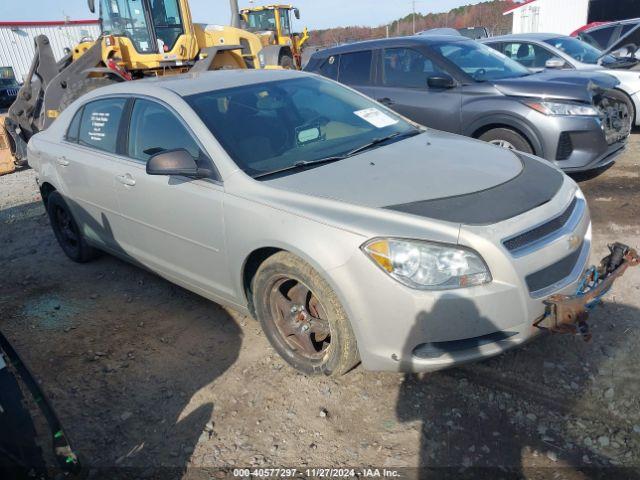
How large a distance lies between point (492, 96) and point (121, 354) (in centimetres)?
448

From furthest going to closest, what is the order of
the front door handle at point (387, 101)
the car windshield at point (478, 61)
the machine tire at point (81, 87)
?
the machine tire at point (81, 87)
the front door handle at point (387, 101)
the car windshield at point (478, 61)

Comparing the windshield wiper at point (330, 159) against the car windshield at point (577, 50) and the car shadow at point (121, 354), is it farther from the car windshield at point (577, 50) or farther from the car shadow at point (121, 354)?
the car windshield at point (577, 50)

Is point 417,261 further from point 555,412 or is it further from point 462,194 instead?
point 555,412

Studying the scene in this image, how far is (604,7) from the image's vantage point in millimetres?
22719

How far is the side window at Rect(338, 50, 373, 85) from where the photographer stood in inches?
263

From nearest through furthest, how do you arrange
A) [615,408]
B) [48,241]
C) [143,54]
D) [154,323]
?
1. [615,408]
2. [154,323]
3. [48,241]
4. [143,54]

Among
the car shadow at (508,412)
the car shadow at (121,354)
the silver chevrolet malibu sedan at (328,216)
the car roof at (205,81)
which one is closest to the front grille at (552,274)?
the silver chevrolet malibu sedan at (328,216)

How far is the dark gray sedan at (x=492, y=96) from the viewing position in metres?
5.33

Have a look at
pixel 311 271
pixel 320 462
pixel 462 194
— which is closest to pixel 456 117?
pixel 462 194

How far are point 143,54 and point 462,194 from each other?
8.67 meters

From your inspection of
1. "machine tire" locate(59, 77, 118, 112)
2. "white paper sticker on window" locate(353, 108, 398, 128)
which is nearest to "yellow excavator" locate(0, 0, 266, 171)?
"machine tire" locate(59, 77, 118, 112)

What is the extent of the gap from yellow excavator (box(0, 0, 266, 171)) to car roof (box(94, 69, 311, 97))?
18.6 ft

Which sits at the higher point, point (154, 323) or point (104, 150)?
point (104, 150)

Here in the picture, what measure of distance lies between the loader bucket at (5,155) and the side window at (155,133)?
734cm
